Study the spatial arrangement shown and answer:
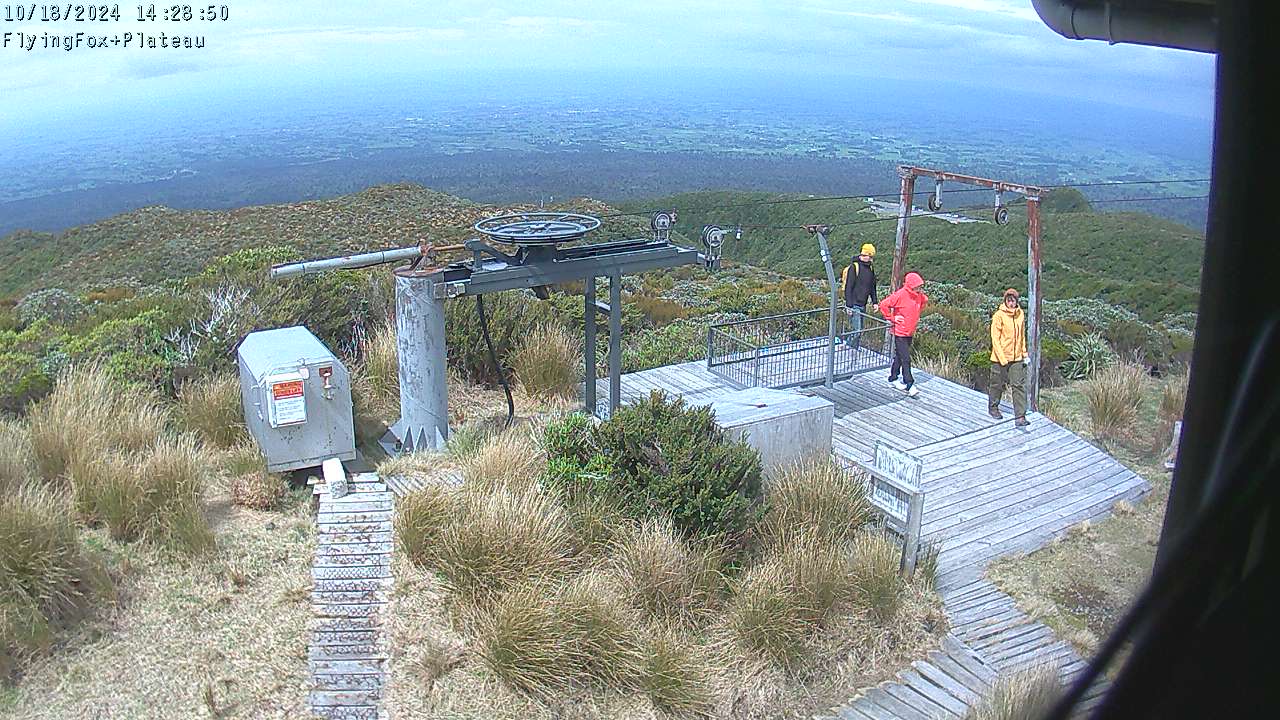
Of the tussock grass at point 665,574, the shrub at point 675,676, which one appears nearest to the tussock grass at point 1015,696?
the shrub at point 675,676

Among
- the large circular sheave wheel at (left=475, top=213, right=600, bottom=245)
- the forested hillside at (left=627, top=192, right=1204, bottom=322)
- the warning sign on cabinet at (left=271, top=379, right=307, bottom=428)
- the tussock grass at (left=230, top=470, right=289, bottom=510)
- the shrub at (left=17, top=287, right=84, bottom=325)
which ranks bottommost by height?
the forested hillside at (left=627, top=192, right=1204, bottom=322)

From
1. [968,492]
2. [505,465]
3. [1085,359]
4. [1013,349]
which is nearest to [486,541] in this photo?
[505,465]

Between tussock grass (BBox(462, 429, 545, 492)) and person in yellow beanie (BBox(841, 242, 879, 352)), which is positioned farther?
person in yellow beanie (BBox(841, 242, 879, 352))

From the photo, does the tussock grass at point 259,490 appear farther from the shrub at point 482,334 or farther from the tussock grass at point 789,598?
the tussock grass at point 789,598

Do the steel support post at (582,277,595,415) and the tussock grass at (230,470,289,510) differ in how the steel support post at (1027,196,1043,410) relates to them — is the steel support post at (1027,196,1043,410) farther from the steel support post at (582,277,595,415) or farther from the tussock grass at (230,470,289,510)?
the tussock grass at (230,470,289,510)

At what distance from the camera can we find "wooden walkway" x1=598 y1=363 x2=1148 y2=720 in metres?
7.62

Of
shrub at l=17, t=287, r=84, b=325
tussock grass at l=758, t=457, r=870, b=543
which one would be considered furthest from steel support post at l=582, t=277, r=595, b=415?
shrub at l=17, t=287, r=84, b=325

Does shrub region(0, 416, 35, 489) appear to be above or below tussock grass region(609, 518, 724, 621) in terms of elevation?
above

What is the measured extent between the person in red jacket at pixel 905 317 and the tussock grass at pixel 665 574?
579 cm

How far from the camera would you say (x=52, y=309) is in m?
17.5

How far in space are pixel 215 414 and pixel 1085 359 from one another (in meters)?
14.0

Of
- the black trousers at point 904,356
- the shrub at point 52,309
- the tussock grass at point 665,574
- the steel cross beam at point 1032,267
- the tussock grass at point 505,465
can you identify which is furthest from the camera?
the shrub at point 52,309

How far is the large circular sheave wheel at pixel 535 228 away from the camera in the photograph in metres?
9.70

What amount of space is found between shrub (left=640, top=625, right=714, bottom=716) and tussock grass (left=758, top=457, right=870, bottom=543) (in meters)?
1.82
